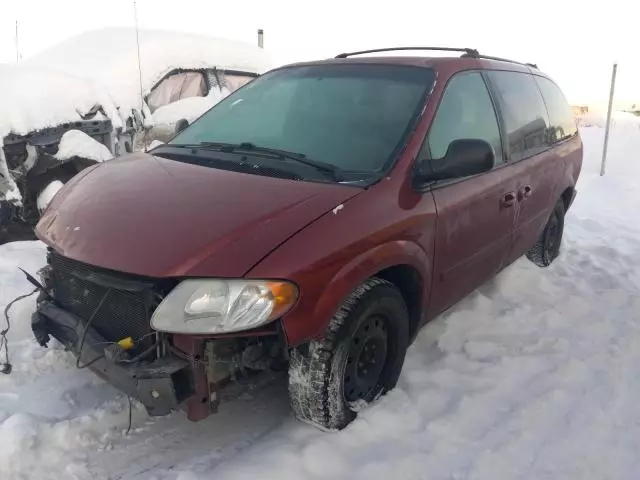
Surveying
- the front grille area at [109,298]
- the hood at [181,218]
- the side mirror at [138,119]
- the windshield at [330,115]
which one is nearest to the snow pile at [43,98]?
the side mirror at [138,119]

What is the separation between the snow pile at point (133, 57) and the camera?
6.33m

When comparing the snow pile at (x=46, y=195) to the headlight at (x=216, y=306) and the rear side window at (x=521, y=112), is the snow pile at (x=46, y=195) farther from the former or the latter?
the rear side window at (x=521, y=112)

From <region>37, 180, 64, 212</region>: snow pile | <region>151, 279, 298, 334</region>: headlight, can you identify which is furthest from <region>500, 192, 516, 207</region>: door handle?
<region>37, 180, 64, 212</region>: snow pile

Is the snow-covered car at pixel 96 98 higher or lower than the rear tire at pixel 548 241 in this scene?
higher

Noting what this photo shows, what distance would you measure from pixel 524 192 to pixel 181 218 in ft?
8.22

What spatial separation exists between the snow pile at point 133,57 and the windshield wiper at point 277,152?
3116 mm

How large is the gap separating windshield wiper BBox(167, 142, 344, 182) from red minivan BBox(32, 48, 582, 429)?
14 mm

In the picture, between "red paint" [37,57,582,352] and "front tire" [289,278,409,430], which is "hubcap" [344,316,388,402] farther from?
"red paint" [37,57,582,352]

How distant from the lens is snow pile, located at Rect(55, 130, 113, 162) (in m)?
5.20

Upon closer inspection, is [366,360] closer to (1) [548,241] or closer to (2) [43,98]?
(1) [548,241]

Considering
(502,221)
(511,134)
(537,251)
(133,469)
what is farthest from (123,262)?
Answer: (537,251)

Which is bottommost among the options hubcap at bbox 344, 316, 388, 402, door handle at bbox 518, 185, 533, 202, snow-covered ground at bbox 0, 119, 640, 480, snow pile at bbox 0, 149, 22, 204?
snow-covered ground at bbox 0, 119, 640, 480

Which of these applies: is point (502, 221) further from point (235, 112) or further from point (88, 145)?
point (88, 145)

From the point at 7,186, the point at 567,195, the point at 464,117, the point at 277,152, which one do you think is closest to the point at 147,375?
the point at 277,152
